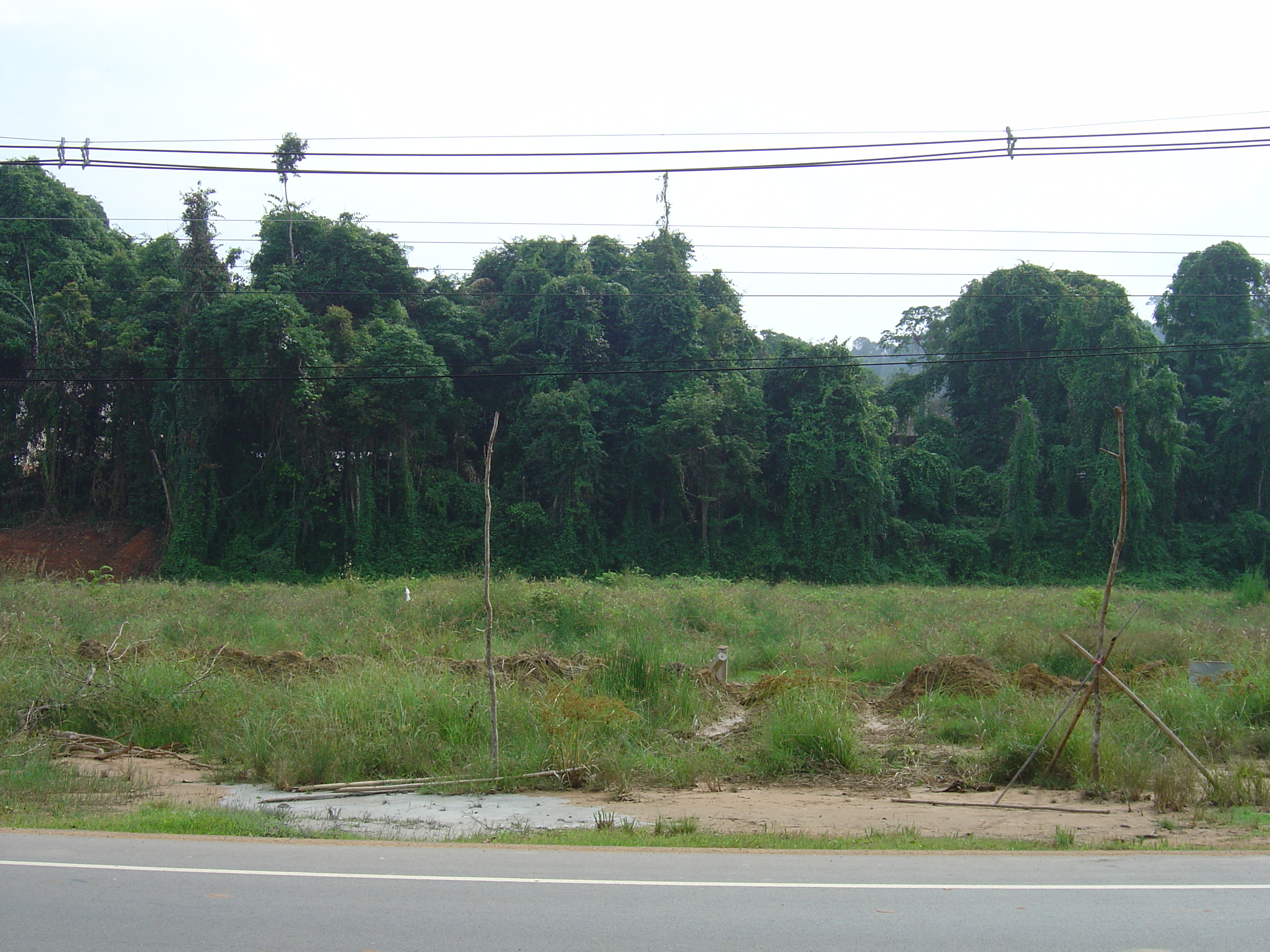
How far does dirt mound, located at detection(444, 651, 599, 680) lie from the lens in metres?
12.6

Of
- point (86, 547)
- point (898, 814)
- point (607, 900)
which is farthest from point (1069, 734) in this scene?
point (86, 547)

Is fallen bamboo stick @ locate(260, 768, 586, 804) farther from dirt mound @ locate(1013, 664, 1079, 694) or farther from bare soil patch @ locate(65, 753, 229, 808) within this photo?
dirt mound @ locate(1013, 664, 1079, 694)

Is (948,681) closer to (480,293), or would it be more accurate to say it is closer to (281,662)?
(281,662)

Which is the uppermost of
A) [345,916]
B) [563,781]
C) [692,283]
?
[692,283]

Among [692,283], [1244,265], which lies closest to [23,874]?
[692,283]

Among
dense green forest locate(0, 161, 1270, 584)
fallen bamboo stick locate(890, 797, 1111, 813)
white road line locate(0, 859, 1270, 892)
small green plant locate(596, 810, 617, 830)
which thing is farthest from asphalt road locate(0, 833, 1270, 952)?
dense green forest locate(0, 161, 1270, 584)

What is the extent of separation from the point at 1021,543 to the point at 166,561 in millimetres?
33180

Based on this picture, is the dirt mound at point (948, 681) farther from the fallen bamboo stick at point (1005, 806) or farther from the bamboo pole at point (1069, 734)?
the fallen bamboo stick at point (1005, 806)

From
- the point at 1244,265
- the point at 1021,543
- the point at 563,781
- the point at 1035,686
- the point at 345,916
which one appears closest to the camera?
the point at 345,916

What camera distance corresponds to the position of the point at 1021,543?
3744 cm

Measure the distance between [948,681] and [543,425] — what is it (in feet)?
78.7

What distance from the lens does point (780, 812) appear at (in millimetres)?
8469

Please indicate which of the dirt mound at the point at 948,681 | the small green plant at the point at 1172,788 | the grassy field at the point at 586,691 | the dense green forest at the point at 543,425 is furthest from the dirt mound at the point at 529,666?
the dense green forest at the point at 543,425

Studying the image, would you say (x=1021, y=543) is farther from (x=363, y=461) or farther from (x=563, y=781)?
(x=563, y=781)
